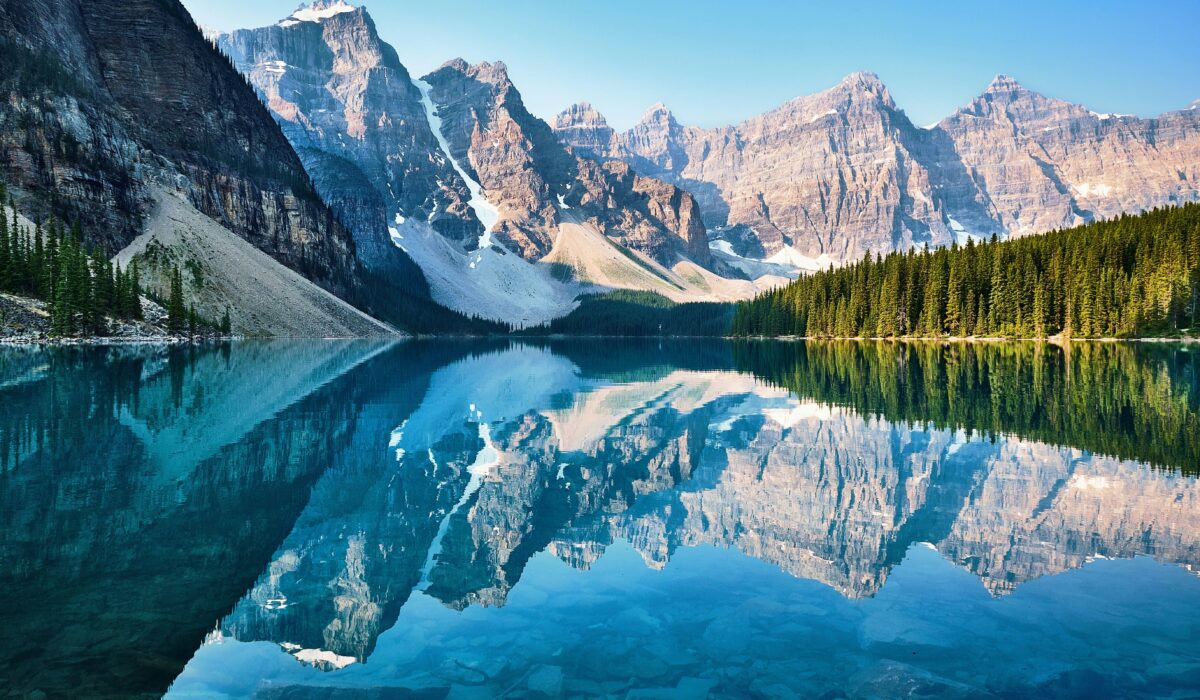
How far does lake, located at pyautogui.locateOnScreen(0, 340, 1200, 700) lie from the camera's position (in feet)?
26.5

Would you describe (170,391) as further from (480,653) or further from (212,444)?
(480,653)

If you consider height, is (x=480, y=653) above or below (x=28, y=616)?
below

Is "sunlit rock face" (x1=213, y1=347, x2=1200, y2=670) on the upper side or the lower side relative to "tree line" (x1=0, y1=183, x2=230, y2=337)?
lower

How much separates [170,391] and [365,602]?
92.6 ft

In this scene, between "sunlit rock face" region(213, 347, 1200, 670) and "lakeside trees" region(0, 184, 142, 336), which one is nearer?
"sunlit rock face" region(213, 347, 1200, 670)

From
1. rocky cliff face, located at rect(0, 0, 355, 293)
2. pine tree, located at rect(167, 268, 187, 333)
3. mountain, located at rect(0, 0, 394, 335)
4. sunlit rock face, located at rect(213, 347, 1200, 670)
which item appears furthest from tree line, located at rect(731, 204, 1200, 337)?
→ rocky cliff face, located at rect(0, 0, 355, 293)

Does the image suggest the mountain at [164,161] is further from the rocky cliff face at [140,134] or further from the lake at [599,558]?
the lake at [599,558]

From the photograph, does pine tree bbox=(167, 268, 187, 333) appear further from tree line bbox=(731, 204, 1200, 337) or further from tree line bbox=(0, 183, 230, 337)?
tree line bbox=(731, 204, 1200, 337)

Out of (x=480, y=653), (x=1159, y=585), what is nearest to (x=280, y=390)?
(x=480, y=653)

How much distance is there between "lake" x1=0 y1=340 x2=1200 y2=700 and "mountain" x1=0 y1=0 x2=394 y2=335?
101970mm

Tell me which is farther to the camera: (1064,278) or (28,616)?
(1064,278)

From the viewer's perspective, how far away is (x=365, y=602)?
33.1 ft

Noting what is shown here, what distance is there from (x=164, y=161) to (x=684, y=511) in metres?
151

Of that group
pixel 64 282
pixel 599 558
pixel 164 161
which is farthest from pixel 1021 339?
pixel 164 161
